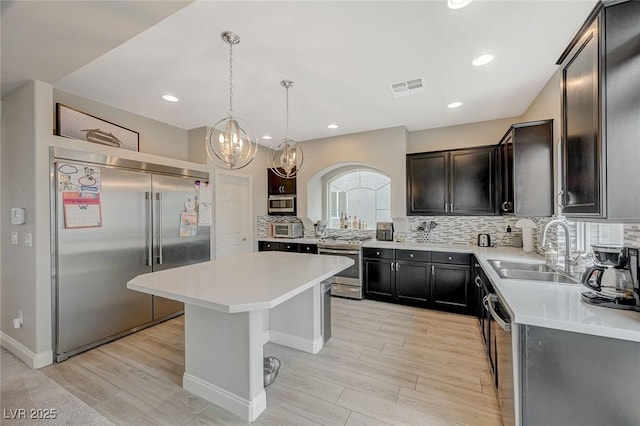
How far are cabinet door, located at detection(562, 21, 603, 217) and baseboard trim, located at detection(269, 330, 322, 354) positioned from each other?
228cm

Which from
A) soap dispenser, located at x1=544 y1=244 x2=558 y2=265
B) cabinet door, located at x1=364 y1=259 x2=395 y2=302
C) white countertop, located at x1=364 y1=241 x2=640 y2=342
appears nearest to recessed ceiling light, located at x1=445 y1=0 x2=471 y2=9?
white countertop, located at x1=364 y1=241 x2=640 y2=342

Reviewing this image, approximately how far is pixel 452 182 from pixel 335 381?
307cm

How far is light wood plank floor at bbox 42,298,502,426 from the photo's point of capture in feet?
5.85

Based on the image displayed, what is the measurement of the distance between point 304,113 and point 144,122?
221 cm

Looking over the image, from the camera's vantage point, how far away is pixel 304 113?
355cm

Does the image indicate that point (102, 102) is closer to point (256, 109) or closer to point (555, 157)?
point (256, 109)

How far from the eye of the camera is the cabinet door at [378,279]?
13.0ft

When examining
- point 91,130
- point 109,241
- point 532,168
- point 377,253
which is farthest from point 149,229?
point 532,168

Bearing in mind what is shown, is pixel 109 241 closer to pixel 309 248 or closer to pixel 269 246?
pixel 269 246

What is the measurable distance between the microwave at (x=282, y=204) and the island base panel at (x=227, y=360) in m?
3.18

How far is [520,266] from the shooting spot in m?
2.54

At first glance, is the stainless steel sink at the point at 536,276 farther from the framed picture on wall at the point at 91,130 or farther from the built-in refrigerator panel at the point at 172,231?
the framed picture on wall at the point at 91,130

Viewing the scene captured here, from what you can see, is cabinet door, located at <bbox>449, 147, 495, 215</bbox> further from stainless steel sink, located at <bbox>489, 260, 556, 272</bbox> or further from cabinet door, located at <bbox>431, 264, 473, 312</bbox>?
stainless steel sink, located at <bbox>489, 260, 556, 272</bbox>

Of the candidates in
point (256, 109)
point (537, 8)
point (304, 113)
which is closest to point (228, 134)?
point (256, 109)
